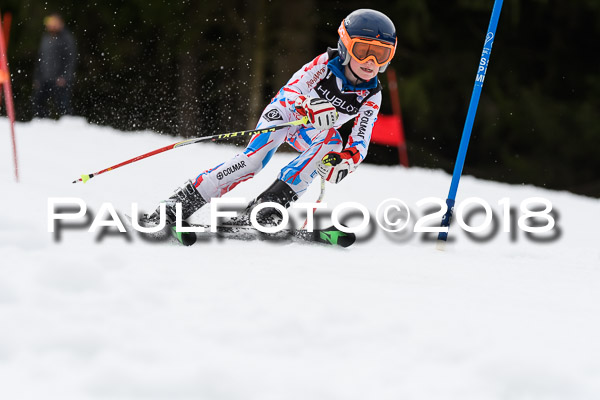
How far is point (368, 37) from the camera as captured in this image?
4.84m

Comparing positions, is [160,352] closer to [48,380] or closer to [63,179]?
[48,380]

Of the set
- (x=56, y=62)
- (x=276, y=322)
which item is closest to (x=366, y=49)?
(x=276, y=322)

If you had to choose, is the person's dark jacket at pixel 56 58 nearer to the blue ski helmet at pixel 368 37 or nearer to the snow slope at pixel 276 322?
the snow slope at pixel 276 322

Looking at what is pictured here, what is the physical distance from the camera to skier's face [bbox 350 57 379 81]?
16.1 ft

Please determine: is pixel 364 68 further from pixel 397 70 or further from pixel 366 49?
pixel 397 70

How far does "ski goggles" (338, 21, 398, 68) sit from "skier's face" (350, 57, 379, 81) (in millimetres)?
25

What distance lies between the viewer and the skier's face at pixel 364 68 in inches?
194

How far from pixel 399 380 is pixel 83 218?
8.64 feet

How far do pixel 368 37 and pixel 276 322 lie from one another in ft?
7.76

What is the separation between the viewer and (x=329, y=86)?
16.7 ft

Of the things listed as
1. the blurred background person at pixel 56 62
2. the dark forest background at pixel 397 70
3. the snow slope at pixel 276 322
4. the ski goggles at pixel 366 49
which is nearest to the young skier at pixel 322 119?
the ski goggles at pixel 366 49

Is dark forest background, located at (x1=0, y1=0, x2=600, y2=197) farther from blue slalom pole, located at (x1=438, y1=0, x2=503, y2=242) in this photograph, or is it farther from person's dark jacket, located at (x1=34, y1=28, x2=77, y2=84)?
blue slalom pole, located at (x1=438, y1=0, x2=503, y2=242)

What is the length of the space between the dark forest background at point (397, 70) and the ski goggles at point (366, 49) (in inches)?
371

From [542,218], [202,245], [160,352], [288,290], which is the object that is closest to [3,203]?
[202,245]
